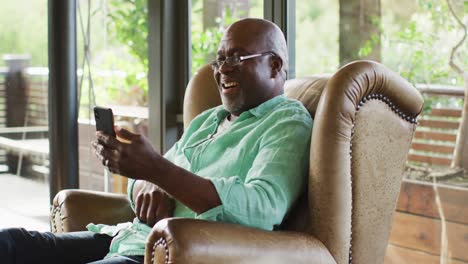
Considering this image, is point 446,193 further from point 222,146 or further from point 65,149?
point 65,149

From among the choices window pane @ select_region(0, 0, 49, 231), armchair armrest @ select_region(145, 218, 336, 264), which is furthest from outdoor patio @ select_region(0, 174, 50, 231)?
armchair armrest @ select_region(145, 218, 336, 264)

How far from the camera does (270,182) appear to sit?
1804mm

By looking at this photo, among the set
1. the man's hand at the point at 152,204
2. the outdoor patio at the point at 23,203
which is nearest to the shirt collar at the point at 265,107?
the man's hand at the point at 152,204

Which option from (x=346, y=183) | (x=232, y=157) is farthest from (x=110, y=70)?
(x=346, y=183)

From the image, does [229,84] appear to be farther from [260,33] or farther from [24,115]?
[24,115]

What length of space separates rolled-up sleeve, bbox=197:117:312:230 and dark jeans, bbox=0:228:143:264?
327 millimetres

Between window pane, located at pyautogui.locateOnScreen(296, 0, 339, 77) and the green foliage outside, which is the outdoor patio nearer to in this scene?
the green foliage outside

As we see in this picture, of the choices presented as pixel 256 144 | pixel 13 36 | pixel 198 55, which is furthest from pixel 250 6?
pixel 13 36

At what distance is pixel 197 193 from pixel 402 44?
1.06 m

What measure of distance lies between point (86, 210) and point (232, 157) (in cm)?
59

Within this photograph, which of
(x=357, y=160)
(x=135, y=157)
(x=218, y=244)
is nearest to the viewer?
Result: (x=218, y=244)

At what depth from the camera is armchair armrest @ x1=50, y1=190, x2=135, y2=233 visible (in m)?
2.31

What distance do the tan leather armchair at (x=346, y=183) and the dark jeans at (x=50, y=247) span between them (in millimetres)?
392

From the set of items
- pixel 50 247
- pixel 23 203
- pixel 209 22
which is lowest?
pixel 23 203
